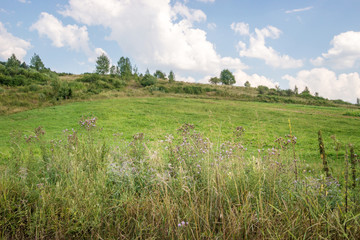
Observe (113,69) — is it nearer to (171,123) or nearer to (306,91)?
(171,123)

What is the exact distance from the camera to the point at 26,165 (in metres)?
4.52

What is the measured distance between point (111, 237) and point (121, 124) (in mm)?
14782

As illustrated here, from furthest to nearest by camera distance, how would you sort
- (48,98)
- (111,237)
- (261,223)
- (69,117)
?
(48,98) < (69,117) < (111,237) < (261,223)

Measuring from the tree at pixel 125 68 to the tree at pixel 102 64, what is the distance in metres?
3.56

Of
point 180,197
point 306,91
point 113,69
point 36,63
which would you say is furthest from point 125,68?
point 180,197

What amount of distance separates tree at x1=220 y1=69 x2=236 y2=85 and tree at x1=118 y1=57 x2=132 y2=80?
34.1 meters

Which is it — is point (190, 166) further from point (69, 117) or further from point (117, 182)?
point (69, 117)

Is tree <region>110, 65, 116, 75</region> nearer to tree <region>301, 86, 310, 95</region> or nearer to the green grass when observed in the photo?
the green grass

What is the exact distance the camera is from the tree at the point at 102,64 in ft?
193

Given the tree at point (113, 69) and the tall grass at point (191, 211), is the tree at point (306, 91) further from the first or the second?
the tall grass at point (191, 211)

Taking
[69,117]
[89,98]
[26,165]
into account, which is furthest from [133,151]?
[89,98]

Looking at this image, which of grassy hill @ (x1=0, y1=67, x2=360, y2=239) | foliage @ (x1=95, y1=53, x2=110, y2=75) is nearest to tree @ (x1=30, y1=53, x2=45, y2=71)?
foliage @ (x1=95, y1=53, x2=110, y2=75)

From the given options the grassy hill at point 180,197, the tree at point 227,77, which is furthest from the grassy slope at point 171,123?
the tree at point 227,77

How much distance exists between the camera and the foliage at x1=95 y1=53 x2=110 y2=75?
5869 centimetres
